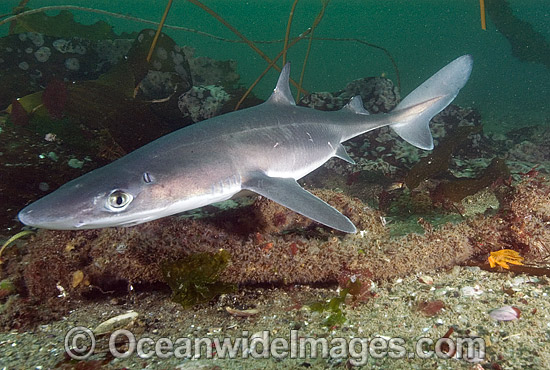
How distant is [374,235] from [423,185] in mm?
2792

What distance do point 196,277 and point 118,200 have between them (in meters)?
1.19

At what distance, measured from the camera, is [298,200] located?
10.8ft

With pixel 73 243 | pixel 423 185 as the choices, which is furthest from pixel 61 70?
pixel 423 185

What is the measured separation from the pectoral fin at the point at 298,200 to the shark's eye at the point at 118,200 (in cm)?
134

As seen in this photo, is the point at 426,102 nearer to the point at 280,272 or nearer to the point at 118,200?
the point at 280,272

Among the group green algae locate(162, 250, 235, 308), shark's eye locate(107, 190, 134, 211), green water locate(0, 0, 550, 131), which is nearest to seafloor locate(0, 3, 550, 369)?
green algae locate(162, 250, 235, 308)

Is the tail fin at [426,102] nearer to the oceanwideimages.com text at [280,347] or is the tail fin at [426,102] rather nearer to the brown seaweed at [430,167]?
the brown seaweed at [430,167]

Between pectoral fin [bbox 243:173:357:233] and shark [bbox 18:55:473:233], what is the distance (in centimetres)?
1

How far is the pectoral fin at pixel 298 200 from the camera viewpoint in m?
3.09

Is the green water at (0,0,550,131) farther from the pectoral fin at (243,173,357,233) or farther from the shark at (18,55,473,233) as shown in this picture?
the pectoral fin at (243,173,357,233)

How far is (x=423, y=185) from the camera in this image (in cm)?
618

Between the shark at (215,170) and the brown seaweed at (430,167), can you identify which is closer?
the shark at (215,170)

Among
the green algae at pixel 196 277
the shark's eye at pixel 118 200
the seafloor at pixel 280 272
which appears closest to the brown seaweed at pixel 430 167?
the seafloor at pixel 280 272

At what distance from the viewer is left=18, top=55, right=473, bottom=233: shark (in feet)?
8.54
